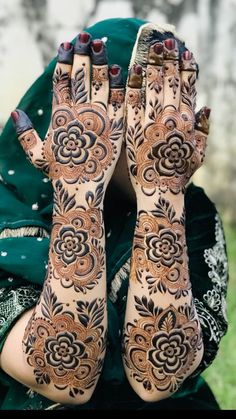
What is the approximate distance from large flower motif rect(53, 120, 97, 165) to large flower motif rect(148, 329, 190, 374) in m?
0.39

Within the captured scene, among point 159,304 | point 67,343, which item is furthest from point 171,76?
point 67,343

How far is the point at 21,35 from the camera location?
5.79 meters

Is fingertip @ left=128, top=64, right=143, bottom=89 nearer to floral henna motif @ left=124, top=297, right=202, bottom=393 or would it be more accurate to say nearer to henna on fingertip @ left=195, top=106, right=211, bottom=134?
henna on fingertip @ left=195, top=106, right=211, bottom=134

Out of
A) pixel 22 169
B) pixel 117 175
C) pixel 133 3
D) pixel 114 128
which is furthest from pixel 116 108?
pixel 133 3

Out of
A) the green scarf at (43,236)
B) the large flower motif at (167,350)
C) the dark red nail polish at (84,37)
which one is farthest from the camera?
the green scarf at (43,236)

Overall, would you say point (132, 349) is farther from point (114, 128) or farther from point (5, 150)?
point (5, 150)

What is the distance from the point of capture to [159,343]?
1737 mm

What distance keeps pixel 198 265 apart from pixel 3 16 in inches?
162

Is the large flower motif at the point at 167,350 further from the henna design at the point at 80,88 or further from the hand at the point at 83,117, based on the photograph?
the henna design at the point at 80,88

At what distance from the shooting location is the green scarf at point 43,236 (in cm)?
185

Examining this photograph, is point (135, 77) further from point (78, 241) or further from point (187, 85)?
point (78, 241)

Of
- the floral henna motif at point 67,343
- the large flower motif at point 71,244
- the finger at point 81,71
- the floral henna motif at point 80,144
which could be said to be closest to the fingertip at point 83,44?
the finger at point 81,71

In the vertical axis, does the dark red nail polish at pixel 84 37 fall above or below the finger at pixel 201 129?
above

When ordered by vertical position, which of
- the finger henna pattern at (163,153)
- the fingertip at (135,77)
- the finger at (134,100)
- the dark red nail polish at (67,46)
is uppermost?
the dark red nail polish at (67,46)
